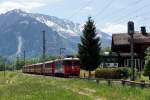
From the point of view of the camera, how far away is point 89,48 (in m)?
76.8

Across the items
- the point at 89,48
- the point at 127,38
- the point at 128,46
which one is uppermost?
the point at 127,38

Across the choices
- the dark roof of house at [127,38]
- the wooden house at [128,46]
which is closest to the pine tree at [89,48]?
the wooden house at [128,46]

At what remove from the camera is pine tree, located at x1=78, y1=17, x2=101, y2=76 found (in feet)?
250

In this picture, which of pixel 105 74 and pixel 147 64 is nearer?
pixel 147 64

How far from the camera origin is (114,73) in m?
68.6

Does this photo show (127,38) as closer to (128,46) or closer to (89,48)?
(128,46)

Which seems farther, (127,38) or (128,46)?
(128,46)

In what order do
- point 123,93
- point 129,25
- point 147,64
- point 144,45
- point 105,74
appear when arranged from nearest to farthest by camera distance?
point 123,93 < point 129,25 < point 147,64 < point 105,74 < point 144,45

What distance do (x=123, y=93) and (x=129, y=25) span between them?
17392 millimetres

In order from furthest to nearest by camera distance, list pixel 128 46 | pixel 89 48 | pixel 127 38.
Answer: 1. pixel 128 46
2. pixel 127 38
3. pixel 89 48

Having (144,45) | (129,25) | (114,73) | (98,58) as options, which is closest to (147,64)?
(114,73)

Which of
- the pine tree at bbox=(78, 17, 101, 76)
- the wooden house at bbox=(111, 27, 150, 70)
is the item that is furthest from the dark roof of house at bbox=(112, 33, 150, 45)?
the pine tree at bbox=(78, 17, 101, 76)

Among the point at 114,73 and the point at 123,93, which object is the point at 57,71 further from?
the point at 123,93

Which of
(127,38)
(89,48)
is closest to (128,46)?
(127,38)
